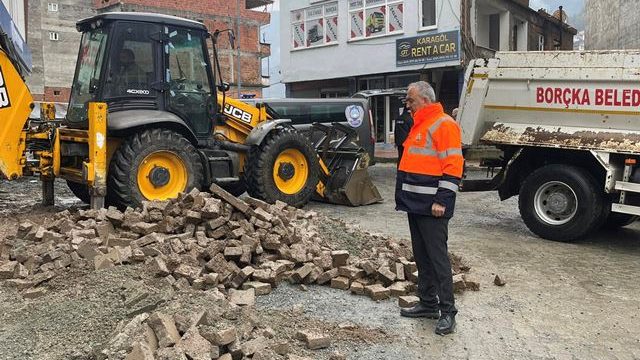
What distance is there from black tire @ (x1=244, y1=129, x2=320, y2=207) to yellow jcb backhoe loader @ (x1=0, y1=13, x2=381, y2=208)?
0.6 inches

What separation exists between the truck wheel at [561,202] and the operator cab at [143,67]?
4.82m

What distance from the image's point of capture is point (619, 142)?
716cm

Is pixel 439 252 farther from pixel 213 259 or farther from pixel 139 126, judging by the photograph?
pixel 139 126

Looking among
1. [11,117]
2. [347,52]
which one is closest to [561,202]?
[11,117]

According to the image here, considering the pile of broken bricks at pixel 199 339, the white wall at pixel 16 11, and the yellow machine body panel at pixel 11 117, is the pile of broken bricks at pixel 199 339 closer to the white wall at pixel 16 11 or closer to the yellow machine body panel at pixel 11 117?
the yellow machine body panel at pixel 11 117

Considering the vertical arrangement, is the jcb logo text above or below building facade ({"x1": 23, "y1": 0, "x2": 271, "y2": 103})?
below

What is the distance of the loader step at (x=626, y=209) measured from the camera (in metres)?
7.11

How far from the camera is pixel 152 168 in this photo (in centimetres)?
788

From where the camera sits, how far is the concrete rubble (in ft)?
13.1

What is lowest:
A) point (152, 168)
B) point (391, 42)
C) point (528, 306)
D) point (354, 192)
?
point (528, 306)

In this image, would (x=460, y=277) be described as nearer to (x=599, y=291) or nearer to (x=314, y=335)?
(x=599, y=291)

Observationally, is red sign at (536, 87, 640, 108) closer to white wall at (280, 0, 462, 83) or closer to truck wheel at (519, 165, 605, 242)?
truck wheel at (519, 165, 605, 242)

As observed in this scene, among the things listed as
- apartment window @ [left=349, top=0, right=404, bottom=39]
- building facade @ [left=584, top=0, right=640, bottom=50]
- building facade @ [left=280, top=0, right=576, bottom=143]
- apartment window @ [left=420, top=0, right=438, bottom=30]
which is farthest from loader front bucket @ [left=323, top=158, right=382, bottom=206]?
building facade @ [left=584, top=0, right=640, bottom=50]

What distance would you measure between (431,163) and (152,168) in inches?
180
